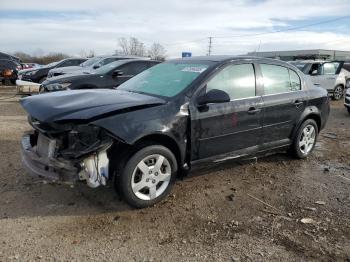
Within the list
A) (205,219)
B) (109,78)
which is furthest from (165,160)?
(109,78)

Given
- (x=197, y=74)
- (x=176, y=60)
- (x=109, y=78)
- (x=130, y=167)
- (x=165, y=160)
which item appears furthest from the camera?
(x=109, y=78)

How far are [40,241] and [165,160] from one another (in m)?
1.57

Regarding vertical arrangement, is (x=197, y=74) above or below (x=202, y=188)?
above

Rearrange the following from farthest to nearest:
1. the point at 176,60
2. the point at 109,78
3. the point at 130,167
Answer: the point at 109,78 < the point at 176,60 < the point at 130,167

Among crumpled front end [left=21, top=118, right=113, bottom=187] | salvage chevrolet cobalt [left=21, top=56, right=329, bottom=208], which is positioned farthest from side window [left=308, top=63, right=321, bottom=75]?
crumpled front end [left=21, top=118, right=113, bottom=187]

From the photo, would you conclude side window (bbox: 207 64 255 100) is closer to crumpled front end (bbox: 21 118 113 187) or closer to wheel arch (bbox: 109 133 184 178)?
wheel arch (bbox: 109 133 184 178)

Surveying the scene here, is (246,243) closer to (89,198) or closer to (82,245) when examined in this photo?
(82,245)

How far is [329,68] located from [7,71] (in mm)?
15857

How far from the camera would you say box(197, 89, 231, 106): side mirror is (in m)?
4.55

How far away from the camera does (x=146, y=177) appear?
425 cm

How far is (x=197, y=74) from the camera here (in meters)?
4.84

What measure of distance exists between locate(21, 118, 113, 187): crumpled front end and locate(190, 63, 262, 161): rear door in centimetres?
118

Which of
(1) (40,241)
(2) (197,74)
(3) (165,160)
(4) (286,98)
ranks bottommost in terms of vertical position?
(1) (40,241)

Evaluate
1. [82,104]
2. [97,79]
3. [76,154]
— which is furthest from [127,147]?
[97,79]
